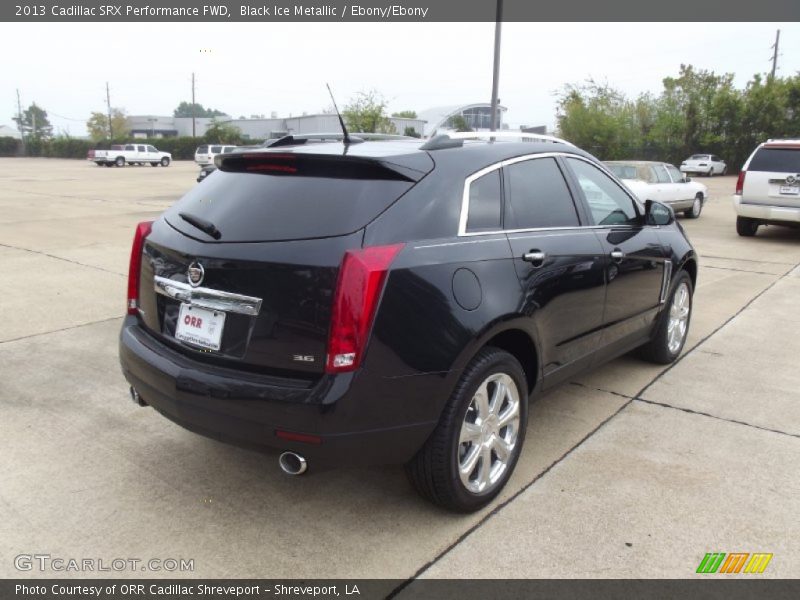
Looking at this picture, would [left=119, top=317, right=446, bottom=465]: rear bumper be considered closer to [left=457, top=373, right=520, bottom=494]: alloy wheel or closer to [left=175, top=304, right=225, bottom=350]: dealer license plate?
[left=175, top=304, right=225, bottom=350]: dealer license plate

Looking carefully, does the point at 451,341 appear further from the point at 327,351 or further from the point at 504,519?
the point at 504,519

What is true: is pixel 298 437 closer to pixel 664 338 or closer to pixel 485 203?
pixel 485 203

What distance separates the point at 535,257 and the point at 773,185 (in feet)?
35.0

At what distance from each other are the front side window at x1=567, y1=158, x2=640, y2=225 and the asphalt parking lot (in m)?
1.20

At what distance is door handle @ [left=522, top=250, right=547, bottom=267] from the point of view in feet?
10.6

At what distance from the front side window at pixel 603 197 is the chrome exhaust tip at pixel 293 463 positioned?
2.36 meters

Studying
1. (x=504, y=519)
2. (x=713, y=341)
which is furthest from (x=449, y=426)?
(x=713, y=341)

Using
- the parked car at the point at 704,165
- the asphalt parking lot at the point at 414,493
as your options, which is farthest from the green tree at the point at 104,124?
the asphalt parking lot at the point at 414,493

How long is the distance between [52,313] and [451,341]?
4.89 metres

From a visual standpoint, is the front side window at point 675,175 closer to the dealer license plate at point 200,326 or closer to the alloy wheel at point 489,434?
the alloy wheel at point 489,434

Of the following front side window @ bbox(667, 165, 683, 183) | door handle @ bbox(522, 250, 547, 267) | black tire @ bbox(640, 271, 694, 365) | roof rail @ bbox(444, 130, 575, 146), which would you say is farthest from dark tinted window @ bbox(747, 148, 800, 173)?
door handle @ bbox(522, 250, 547, 267)

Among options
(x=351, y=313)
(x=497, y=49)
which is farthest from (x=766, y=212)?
(x=351, y=313)

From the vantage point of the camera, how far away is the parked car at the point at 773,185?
11680mm
